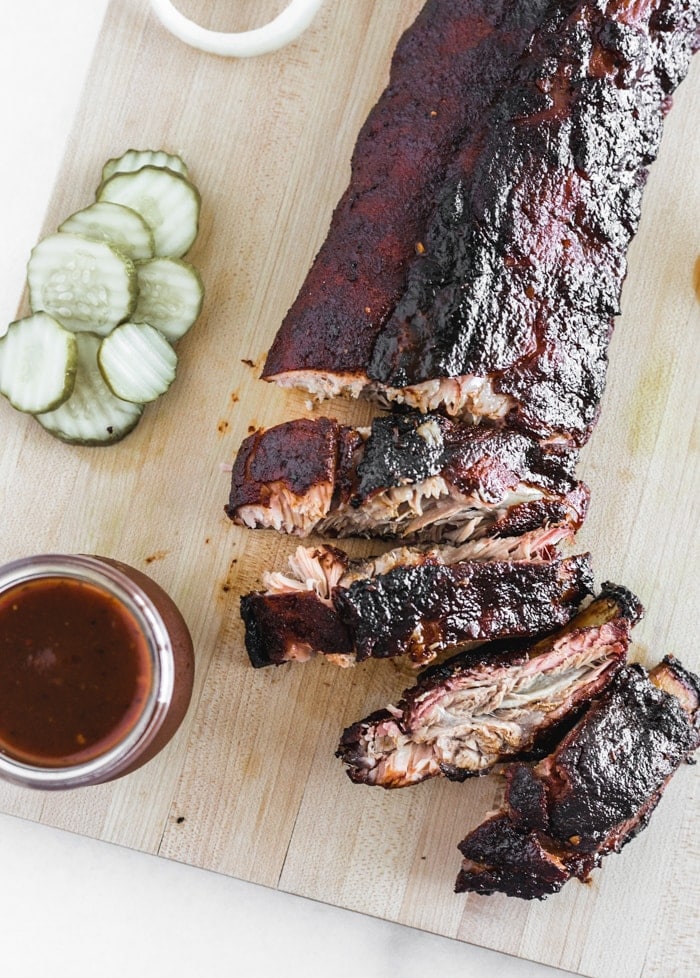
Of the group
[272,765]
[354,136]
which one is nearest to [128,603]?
[272,765]

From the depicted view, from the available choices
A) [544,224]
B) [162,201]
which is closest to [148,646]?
[162,201]

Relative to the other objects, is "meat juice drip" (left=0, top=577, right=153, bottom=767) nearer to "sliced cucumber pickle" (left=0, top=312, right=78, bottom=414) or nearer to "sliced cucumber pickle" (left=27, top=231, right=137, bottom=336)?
"sliced cucumber pickle" (left=0, top=312, right=78, bottom=414)

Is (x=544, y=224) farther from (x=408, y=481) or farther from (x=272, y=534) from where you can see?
(x=272, y=534)

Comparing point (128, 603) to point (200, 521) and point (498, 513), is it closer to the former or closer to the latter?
point (200, 521)

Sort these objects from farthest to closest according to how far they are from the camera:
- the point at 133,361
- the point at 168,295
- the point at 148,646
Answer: the point at 168,295 < the point at 133,361 < the point at 148,646

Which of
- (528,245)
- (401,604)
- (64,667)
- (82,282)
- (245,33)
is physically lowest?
(64,667)

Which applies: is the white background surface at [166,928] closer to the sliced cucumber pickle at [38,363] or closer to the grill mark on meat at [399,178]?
the sliced cucumber pickle at [38,363]

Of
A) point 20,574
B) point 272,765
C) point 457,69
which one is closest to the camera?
point 20,574
